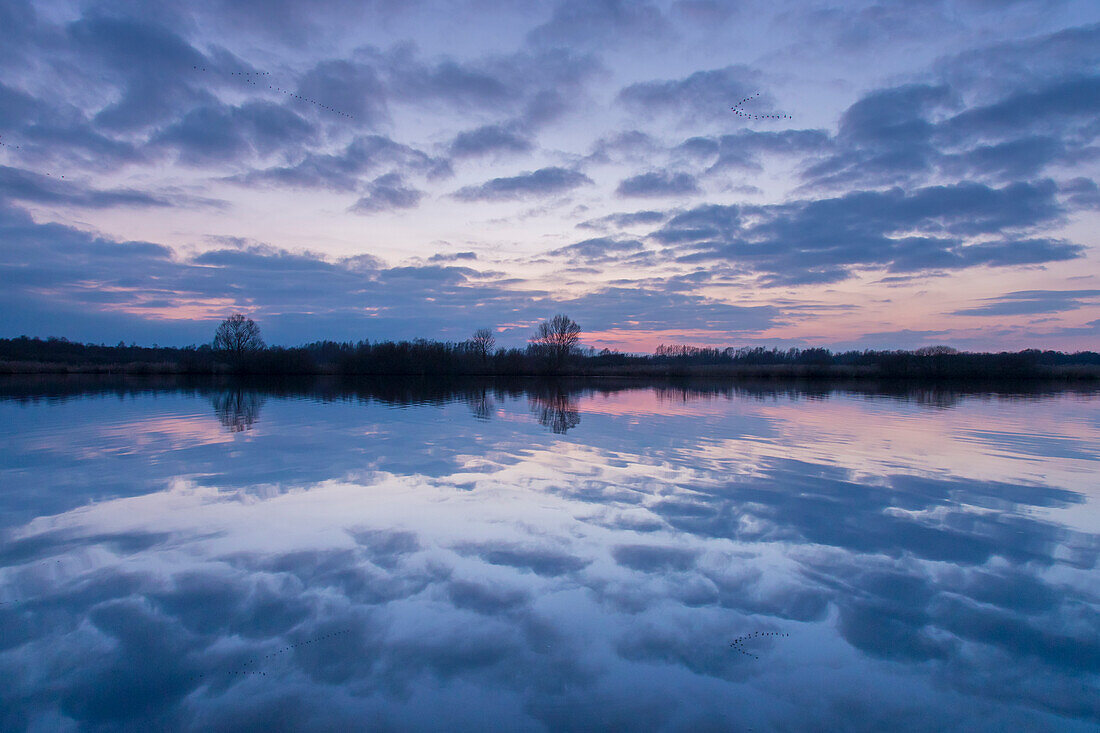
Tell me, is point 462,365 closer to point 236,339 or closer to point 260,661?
point 236,339

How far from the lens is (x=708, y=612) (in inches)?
147

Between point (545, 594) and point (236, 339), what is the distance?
209 feet

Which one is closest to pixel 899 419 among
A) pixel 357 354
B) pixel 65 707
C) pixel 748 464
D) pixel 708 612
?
pixel 748 464

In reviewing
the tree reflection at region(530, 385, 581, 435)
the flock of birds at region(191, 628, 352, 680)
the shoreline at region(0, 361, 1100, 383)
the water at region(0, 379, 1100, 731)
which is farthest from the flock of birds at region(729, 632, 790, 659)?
the shoreline at region(0, 361, 1100, 383)

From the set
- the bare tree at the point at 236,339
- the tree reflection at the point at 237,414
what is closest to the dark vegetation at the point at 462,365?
the bare tree at the point at 236,339

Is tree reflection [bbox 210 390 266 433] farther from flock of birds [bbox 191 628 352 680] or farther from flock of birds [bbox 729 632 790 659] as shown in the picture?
flock of birds [bbox 729 632 790 659]

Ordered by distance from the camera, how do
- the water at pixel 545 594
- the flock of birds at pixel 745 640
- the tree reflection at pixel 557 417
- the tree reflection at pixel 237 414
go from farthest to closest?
the tree reflection at pixel 557 417, the tree reflection at pixel 237 414, the flock of birds at pixel 745 640, the water at pixel 545 594

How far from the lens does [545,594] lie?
13.0 ft

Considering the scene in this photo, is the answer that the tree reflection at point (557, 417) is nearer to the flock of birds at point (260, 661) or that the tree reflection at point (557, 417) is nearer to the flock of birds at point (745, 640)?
the flock of birds at point (745, 640)

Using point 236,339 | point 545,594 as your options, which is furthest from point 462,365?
point 545,594

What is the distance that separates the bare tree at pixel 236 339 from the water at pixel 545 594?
55.2m

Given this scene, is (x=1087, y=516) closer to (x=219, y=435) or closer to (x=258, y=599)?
(x=258, y=599)

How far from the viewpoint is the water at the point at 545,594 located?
2777 millimetres

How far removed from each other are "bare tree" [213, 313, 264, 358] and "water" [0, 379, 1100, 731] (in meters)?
55.2
